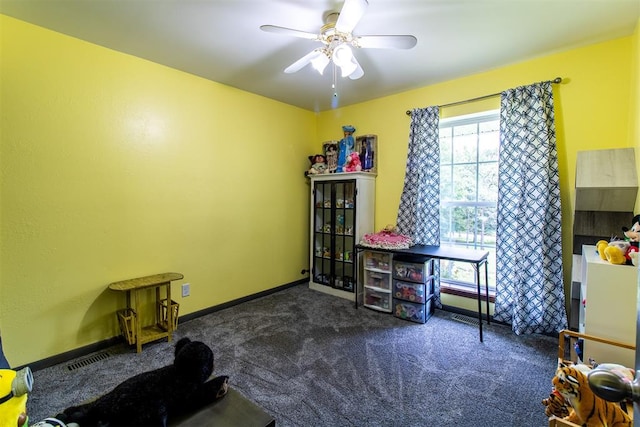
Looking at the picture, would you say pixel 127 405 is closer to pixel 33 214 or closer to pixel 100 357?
pixel 100 357

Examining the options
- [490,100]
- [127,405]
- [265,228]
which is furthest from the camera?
[265,228]

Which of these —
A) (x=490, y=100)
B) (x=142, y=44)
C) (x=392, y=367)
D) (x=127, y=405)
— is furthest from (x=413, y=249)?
(x=142, y=44)

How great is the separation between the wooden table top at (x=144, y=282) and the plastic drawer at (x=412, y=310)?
213 cm

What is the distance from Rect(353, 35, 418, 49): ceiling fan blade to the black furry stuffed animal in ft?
6.51

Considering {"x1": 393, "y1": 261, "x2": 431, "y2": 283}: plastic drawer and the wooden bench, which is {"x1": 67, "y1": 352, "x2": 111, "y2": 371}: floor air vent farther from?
{"x1": 393, "y1": 261, "x2": 431, "y2": 283}: plastic drawer

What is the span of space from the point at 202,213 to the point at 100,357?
1439 millimetres

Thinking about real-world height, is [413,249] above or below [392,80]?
below

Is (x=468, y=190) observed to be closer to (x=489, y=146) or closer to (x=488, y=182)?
(x=488, y=182)

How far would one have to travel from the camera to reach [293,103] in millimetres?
3801

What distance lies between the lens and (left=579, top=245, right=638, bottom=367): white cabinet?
59.1 inches

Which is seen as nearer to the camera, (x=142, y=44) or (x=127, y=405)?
(x=127, y=405)

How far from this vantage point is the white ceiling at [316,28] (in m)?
1.85

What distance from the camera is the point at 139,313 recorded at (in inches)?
93.9

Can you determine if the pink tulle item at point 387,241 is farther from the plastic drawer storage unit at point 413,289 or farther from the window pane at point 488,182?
the window pane at point 488,182
